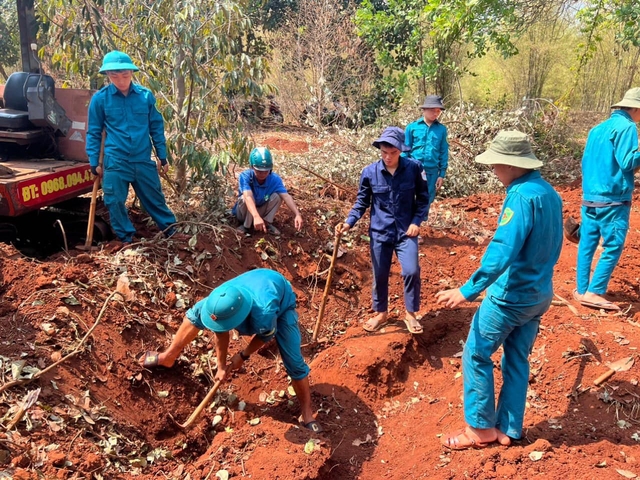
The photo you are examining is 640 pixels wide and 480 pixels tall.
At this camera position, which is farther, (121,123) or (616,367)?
(121,123)

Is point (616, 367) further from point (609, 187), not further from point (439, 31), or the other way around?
point (439, 31)

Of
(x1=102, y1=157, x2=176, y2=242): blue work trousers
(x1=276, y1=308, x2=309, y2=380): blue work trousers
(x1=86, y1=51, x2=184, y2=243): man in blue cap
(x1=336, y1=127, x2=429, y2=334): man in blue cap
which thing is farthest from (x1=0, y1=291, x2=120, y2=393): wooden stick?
(x1=336, y1=127, x2=429, y2=334): man in blue cap

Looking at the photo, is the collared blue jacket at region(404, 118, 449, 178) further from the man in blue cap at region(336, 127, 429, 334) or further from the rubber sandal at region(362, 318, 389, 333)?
the rubber sandal at region(362, 318, 389, 333)

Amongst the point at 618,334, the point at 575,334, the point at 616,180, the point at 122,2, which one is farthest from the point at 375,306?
the point at 122,2

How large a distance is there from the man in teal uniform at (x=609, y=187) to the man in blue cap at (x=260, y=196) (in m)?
2.76

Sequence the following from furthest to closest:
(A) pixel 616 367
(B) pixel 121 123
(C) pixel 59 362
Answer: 1. (B) pixel 121 123
2. (A) pixel 616 367
3. (C) pixel 59 362

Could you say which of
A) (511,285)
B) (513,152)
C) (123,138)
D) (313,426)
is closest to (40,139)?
(123,138)

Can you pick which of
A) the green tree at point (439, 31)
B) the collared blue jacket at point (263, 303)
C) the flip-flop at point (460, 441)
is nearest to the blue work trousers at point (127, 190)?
the collared blue jacket at point (263, 303)

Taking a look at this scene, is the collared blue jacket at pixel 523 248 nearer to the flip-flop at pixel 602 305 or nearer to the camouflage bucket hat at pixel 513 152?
the camouflage bucket hat at pixel 513 152

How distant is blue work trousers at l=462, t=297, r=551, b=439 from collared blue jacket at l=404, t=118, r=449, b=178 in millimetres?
3704

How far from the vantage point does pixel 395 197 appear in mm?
4445

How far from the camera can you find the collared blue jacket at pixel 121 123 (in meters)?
4.87

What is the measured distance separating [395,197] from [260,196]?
173 centimetres

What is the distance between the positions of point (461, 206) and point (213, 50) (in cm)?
459
